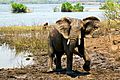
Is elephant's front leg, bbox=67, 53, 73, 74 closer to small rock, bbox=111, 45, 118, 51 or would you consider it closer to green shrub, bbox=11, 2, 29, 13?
small rock, bbox=111, 45, 118, 51

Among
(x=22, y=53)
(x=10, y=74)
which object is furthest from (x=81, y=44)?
(x=22, y=53)

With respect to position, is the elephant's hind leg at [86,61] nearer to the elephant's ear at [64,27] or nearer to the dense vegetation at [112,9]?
the elephant's ear at [64,27]

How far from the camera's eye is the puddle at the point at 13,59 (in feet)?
57.5

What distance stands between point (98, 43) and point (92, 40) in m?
1.68

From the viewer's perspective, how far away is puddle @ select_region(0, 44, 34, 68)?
57.5 feet

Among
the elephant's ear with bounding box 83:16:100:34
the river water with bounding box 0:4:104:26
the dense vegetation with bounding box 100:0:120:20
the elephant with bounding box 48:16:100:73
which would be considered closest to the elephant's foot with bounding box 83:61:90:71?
the elephant with bounding box 48:16:100:73

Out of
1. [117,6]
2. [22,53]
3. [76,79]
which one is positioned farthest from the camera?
[117,6]

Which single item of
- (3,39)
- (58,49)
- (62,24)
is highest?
(62,24)

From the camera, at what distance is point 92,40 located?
23328 millimetres

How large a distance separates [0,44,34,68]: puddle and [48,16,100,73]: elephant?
12.7ft

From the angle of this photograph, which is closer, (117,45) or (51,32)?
(51,32)

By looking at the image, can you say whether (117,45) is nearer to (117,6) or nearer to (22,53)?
(22,53)

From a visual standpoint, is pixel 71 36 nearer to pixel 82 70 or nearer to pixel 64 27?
pixel 64 27

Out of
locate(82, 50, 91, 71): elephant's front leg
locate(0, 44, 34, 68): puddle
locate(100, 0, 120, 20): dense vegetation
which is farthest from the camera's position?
locate(100, 0, 120, 20): dense vegetation
